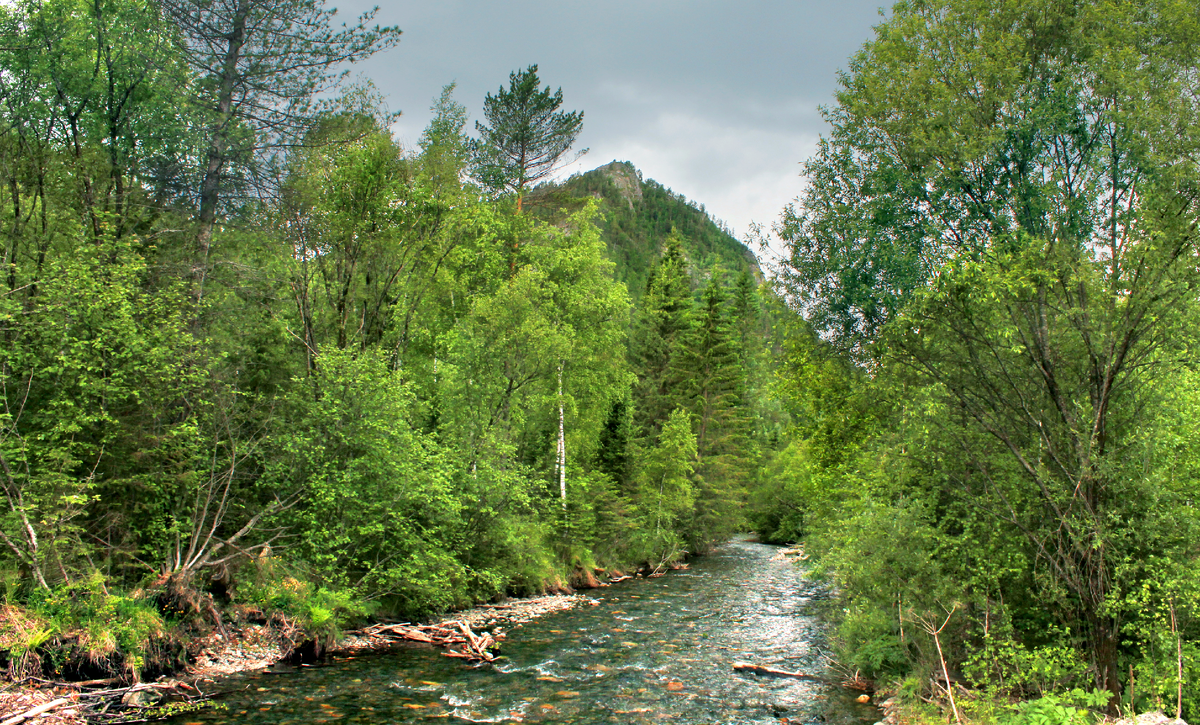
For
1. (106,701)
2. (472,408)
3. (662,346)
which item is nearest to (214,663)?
(106,701)

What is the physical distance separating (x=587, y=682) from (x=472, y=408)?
10045 mm

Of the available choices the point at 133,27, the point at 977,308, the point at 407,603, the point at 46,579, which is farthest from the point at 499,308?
the point at 977,308

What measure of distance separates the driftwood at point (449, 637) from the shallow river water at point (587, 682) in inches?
13.5

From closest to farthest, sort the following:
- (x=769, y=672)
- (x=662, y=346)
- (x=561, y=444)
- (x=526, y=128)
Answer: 1. (x=769, y=672)
2. (x=561, y=444)
3. (x=526, y=128)
4. (x=662, y=346)

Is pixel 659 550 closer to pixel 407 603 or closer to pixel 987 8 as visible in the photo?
pixel 407 603

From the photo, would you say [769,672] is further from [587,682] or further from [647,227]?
[647,227]

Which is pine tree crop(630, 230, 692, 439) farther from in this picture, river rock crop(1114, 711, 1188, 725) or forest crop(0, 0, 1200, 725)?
river rock crop(1114, 711, 1188, 725)

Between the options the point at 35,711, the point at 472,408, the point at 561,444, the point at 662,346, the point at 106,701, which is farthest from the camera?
the point at 662,346

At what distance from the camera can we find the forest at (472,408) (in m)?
8.25

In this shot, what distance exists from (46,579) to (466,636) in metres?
7.27

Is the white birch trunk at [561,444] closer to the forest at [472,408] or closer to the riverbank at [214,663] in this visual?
the forest at [472,408]

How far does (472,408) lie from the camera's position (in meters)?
20.0

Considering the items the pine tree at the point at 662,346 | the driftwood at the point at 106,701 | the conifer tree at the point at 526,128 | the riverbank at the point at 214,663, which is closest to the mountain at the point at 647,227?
the pine tree at the point at 662,346

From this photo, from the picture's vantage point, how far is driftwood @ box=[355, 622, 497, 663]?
42.7 ft
